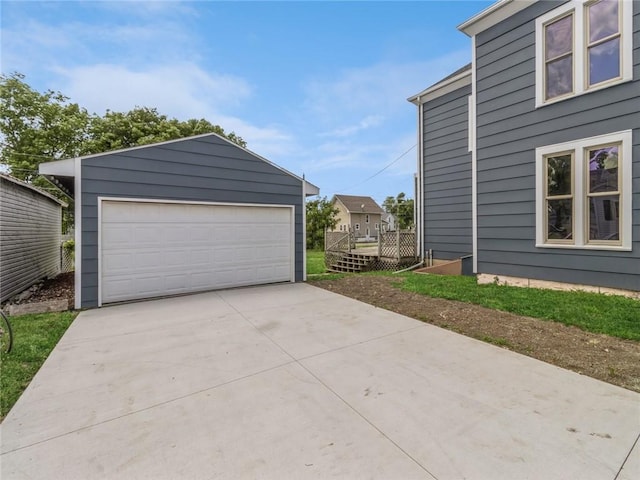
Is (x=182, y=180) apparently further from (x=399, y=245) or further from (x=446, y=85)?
(x=446, y=85)

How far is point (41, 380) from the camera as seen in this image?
103 inches

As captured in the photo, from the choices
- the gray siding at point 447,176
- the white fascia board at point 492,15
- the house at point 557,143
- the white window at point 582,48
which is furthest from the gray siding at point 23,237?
the white window at point 582,48

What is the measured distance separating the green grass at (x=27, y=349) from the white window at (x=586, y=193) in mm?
7549

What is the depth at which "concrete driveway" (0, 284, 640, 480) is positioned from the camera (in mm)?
1626

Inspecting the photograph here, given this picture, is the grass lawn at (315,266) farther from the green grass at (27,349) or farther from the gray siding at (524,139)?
the green grass at (27,349)

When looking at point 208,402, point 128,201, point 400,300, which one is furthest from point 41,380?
point 400,300

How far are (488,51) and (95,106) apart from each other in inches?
767

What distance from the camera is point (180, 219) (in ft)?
19.7

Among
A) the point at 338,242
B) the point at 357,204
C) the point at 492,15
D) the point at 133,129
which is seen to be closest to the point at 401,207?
the point at 357,204

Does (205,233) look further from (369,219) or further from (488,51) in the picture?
(369,219)

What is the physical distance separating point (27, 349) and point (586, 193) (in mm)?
8280

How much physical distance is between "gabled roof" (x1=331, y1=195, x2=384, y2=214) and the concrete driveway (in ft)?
109

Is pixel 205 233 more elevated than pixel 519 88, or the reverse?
pixel 519 88

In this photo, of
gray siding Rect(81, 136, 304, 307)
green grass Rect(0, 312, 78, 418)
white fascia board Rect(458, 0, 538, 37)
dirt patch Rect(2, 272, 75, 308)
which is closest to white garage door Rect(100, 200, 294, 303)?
gray siding Rect(81, 136, 304, 307)
